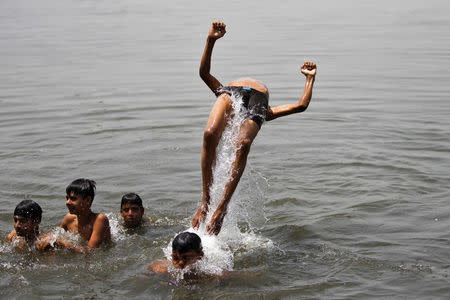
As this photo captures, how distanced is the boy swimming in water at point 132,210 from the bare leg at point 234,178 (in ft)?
3.78

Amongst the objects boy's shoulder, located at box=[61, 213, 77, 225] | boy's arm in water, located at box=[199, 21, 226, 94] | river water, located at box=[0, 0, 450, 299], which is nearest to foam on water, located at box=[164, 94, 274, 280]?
river water, located at box=[0, 0, 450, 299]

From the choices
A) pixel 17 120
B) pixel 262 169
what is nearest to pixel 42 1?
pixel 17 120

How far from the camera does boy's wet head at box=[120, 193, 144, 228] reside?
629 cm

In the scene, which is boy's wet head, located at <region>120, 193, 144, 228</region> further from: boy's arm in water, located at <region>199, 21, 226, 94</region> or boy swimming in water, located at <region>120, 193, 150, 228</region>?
boy's arm in water, located at <region>199, 21, 226, 94</region>

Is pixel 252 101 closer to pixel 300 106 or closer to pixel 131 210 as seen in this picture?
pixel 300 106

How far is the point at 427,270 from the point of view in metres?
5.05

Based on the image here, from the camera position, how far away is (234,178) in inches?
212

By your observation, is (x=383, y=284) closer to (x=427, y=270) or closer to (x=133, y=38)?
(x=427, y=270)

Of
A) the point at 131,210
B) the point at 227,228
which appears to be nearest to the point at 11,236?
the point at 131,210

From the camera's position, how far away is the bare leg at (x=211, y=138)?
214 inches

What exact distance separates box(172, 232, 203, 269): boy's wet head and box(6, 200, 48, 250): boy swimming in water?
57.7 inches

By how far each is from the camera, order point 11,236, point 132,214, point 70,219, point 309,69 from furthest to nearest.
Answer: point 132,214 < point 309,69 < point 70,219 < point 11,236

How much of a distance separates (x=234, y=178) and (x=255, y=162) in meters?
3.15

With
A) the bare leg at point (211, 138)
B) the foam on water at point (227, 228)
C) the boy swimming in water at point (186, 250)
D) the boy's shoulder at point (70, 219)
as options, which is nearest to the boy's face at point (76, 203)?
the boy's shoulder at point (70, 219)
